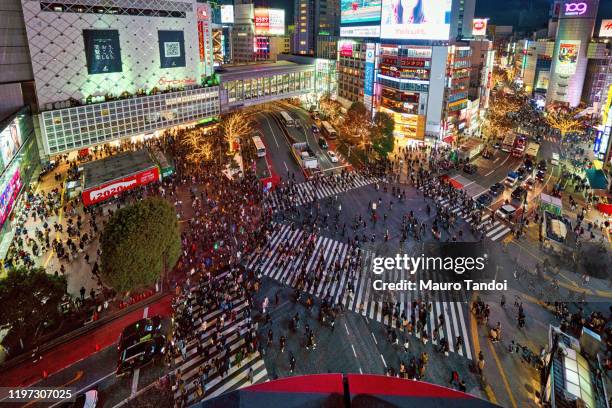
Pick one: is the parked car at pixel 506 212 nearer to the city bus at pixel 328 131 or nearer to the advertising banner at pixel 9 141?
the city bus at pixel 328 131

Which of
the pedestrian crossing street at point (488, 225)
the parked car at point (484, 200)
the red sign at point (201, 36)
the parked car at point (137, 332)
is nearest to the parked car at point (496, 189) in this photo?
the parked car at point (484, 200)

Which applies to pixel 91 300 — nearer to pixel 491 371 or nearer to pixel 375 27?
pixel 491 371

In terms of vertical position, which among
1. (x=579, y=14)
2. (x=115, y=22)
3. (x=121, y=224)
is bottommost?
(x=121, y=224)

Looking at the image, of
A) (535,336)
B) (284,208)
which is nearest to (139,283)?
(284,208)

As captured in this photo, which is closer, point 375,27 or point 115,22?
point 115,22

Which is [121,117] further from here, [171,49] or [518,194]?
[518,194]

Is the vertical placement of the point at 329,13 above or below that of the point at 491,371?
above
